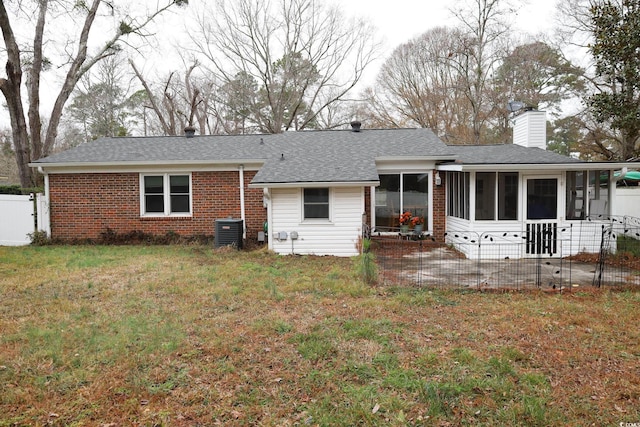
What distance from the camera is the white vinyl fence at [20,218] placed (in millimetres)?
13516

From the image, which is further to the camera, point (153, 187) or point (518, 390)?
point (153, 187)

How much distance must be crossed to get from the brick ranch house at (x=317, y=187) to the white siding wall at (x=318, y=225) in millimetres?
27

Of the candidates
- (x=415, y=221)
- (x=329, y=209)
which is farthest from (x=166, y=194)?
(x=415, y=221)

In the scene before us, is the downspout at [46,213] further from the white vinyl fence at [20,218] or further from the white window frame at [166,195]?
the white window frame at [166,195]

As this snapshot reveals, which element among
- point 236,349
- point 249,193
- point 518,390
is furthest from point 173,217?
point 518,390

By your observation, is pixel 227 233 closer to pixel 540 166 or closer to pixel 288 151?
pixel 288 151

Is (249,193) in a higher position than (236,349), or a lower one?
higher

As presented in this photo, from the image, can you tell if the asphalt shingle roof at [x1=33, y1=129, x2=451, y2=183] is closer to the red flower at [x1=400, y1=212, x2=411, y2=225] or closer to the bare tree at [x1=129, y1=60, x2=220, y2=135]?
the red flower at [x1=400, y1=212, x2=411, y2=225]

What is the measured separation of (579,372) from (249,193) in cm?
1059

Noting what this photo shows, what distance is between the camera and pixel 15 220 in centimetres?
1370

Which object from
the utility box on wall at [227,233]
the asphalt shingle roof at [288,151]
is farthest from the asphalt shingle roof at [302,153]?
the utility box on wall at [227,233]

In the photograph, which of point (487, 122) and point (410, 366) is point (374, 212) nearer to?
point (410, 366)

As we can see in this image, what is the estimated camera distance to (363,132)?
16.1 metres

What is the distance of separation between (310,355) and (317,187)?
705 cm
